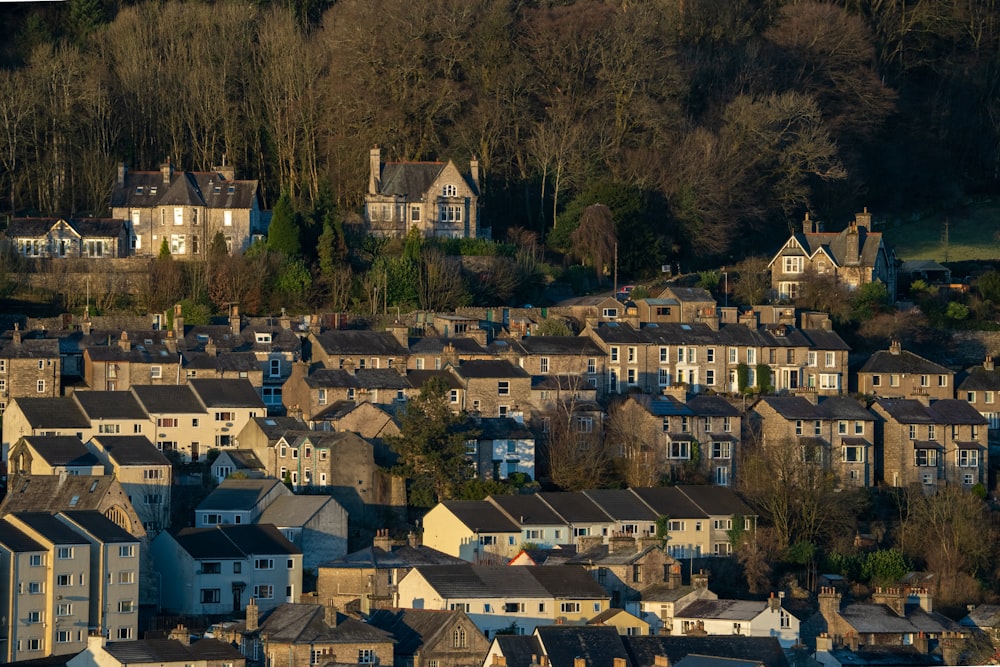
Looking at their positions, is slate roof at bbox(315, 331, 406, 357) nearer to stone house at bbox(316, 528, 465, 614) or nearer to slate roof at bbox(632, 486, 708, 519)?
slate roof at bbox(632, 486, 708, 519)

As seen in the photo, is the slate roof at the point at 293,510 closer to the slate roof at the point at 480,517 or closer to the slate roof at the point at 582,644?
the slate roof at the point at 480,517

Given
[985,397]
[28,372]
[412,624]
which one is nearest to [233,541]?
[412,624]

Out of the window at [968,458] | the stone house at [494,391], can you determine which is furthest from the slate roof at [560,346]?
the window at [968,458]

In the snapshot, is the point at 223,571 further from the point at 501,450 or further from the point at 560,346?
the point at 560,346

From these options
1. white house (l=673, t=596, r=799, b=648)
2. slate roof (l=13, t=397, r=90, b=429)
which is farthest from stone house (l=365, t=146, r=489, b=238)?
white house (l=673, t=596, r=799, b=648)

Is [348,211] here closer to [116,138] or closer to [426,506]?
[116,138]
